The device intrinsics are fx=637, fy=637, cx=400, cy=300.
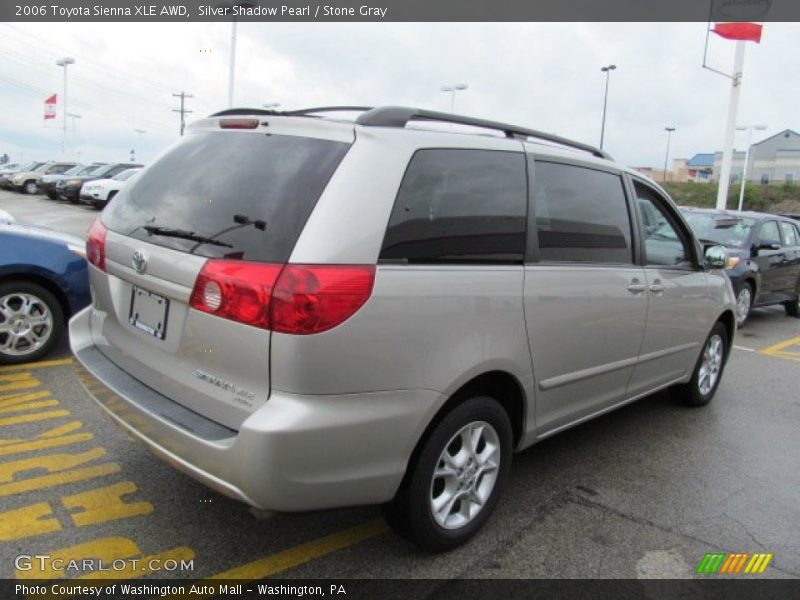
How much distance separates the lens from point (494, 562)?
9.00ft

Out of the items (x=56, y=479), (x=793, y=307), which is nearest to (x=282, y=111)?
(x=56, y=479)

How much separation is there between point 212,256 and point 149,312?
0.48 m

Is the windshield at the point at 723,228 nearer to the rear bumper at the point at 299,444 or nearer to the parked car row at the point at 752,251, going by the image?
the parked car row at the point at 752,251

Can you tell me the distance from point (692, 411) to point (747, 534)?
78.8 inches

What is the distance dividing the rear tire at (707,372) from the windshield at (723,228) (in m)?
4.25

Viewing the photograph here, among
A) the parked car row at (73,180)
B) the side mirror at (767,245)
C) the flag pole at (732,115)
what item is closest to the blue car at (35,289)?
the side mirror at (767,245)

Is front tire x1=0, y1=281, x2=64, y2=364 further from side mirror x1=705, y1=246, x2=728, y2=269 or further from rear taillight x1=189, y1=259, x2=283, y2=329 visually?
side mirror x1=705, y1=246, x2=728, y2=269

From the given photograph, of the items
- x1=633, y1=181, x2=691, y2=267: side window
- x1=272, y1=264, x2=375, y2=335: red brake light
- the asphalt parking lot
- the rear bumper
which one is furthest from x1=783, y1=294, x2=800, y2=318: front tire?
x1=272, y1=264, x2=375, y2=335: red brake light

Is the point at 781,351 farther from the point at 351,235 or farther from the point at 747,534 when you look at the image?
the point at 351,235

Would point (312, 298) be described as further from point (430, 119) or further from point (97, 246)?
point (97, 246)

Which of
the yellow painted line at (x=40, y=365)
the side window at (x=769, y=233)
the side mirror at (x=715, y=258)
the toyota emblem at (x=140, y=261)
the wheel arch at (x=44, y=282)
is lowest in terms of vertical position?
the yellow painted line at (x=40, y=365)

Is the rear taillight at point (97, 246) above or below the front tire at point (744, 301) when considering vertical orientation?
above

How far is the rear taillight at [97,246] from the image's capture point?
2938 mm

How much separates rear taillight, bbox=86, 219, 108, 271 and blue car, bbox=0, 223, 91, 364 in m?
2.06
